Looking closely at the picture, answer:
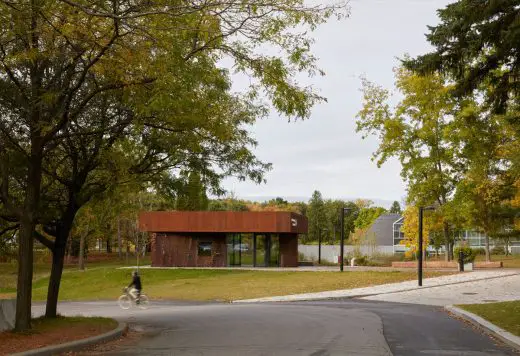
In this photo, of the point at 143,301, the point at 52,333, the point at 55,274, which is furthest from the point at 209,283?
the point at 52,333

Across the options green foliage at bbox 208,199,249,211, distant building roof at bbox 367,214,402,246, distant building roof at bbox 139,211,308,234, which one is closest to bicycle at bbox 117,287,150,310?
distant building roof at bbox 139,211,308,234

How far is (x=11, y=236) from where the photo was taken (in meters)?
17.3

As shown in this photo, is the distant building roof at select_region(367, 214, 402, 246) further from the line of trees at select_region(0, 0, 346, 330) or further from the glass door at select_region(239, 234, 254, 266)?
the line of trees at select_region(0, 0, 346, 330)

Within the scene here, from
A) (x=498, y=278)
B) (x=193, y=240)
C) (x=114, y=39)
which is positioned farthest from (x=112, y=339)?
(x=193, y=240)

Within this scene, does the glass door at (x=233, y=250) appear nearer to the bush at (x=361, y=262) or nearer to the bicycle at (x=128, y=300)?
the bush at (x=361, y=262)

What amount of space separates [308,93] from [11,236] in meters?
9.88

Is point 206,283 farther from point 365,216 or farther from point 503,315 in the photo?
point 365,216

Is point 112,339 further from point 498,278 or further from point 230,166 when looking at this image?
point 498,278

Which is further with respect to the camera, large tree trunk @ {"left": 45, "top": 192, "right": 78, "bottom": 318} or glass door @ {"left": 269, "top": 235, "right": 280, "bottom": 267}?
glass door @ {"left": 269, "top": 235, "right": 280, "bottom": 267}

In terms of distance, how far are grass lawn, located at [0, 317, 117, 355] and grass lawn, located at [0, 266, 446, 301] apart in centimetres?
1758

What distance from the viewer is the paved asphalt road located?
11445 millimetres

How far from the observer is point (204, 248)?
2175 inches

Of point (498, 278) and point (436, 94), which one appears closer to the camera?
point (498, 278)

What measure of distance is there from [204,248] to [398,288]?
24.7 m
